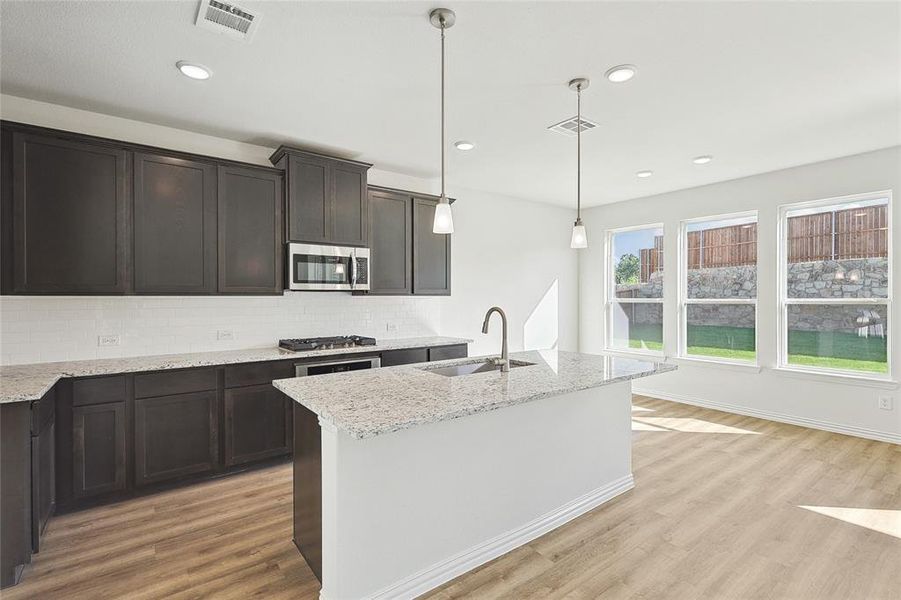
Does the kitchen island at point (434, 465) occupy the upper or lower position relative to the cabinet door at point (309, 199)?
lower

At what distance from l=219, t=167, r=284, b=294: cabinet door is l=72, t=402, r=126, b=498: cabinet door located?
1136 mm

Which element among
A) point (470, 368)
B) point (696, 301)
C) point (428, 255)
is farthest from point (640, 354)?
point (470, 368)

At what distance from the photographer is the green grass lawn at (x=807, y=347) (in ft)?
14.3

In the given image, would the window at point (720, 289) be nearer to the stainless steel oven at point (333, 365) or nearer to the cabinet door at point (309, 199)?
the stainless steel oven at point (333, 365)

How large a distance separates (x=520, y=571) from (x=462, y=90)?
2.83 meters

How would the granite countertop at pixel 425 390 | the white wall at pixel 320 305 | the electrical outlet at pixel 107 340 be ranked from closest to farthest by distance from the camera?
the granite countertop at pixel 425 390
the white wall at pixel 320 305
the electrical outlet at pixel 107 340

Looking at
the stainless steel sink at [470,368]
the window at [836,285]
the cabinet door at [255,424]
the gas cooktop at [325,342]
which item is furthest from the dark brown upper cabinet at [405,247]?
the window at [836,285]

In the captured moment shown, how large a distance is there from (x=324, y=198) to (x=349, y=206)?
0.25m

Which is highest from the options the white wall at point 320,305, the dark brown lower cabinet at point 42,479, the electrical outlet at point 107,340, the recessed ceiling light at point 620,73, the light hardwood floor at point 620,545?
the recessed ceiling light at point 620,73

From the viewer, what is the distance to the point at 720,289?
542 cm

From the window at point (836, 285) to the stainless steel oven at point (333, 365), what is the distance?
4472mm

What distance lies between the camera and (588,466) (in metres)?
2.89

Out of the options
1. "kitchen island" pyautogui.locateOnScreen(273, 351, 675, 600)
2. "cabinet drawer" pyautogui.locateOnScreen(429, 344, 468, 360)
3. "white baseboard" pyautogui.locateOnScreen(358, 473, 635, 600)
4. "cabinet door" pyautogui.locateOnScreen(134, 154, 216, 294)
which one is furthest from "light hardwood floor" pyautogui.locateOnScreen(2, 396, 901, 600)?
"cabinet drawer" pyautogui.locateOnScreen(429, 344, 468, 360)

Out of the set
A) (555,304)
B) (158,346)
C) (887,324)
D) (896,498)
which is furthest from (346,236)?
(887,324)
